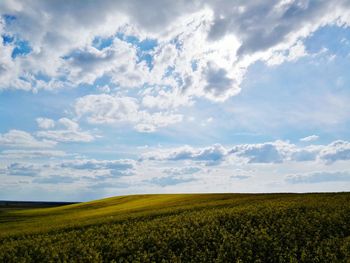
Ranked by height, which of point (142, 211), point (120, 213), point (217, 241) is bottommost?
point (217, 241)

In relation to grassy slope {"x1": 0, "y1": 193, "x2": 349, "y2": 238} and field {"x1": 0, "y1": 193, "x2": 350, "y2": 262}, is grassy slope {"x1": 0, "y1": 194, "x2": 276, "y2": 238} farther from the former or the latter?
field {"x1": 0, "y1": 193, "x2": 350, "y2": 262}

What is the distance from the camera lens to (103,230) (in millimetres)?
34750

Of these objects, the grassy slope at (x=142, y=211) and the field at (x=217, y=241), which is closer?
the field at (x=217, y=241)

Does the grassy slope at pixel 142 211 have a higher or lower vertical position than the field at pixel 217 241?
higher

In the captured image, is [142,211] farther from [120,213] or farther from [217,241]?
[217,241]

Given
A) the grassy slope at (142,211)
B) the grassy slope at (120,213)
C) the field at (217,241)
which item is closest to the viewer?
the field at (217,241)

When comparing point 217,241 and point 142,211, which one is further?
point 142,211

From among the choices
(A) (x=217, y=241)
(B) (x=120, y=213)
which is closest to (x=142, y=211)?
(B) (x=120, y=213)

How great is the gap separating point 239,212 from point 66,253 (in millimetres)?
17804

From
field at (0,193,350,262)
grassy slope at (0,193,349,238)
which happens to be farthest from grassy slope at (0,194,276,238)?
field at (0,193,350,262)

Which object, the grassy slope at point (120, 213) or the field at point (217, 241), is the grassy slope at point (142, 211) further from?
the field at point (217, 241)

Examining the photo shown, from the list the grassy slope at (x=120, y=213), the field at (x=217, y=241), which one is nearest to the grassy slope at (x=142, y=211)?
the grassy slope at (x=120, y=213)

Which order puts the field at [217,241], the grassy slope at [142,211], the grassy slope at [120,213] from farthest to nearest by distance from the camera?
1. the grassy slope at [120,213]
2. the grassy slope at [142,211]
3. the field at [217,241]

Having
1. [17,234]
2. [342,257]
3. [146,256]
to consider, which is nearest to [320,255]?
[342,257]
